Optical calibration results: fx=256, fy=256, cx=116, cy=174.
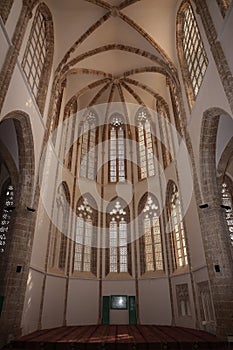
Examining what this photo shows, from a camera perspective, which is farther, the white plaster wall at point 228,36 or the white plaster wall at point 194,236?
the white plaster wall at point 194,236

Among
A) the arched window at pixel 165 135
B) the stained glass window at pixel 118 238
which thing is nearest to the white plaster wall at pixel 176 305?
the stained glass window at pixel 118 238

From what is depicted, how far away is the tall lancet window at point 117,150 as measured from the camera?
1986cm

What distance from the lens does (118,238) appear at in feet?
57.2

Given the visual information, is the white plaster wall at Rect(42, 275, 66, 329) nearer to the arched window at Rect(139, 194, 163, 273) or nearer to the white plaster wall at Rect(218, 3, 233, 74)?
the arched window at Rect(139, 194, 163, 273)

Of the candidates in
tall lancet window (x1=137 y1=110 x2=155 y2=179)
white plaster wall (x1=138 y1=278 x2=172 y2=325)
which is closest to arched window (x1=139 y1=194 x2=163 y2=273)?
white plaster wall (x1=138 y1=278 x2=172 y2=325)

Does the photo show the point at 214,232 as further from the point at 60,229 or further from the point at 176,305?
the point at 60,229

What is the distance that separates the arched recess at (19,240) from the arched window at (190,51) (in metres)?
7.90

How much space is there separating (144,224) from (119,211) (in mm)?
2054

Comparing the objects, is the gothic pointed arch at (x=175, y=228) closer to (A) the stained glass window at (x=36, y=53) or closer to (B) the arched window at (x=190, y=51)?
(B) the arched window at (x=190, y=51)

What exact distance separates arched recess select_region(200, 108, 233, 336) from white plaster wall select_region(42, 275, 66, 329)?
7943 millimetres

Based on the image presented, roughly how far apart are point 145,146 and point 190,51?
8170 mm

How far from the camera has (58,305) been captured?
13.8m

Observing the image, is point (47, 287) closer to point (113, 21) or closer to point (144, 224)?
point (144, 224)

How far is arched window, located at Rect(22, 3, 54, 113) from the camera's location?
11.6 meters
